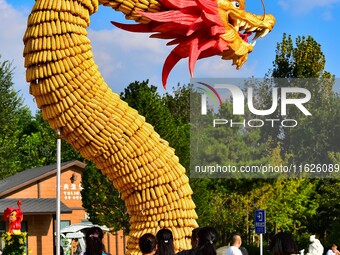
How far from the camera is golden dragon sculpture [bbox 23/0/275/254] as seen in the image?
24.7ft

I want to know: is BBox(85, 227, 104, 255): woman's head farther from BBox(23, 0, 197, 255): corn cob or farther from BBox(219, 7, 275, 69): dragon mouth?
BBox(219, 7, 275, 69): dragon mouth

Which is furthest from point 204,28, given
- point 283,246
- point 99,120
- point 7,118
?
point 7,118

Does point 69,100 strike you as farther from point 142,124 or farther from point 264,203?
point 264,203

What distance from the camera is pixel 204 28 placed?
26.9 ft

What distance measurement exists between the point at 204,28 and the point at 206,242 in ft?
7.73

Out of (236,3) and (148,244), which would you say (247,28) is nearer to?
(236,3)

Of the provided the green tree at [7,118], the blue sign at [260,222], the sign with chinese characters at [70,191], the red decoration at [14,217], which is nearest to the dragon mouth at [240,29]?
the red decoration at [14,217]

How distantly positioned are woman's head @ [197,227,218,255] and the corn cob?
1042mm

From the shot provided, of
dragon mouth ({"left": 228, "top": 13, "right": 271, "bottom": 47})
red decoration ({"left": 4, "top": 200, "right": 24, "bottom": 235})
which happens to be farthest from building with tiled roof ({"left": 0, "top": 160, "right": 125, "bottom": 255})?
dragon mouth ({"left": 228, "top": 13, "right": 271, "bottom": 47})

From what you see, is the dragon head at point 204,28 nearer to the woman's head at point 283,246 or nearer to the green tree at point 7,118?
the woman's head at point 283,246

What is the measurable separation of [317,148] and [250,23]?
104 feet

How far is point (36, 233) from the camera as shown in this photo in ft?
Answer: 123

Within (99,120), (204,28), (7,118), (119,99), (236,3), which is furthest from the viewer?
(7,118)

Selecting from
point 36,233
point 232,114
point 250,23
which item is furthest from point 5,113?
point 250,23
